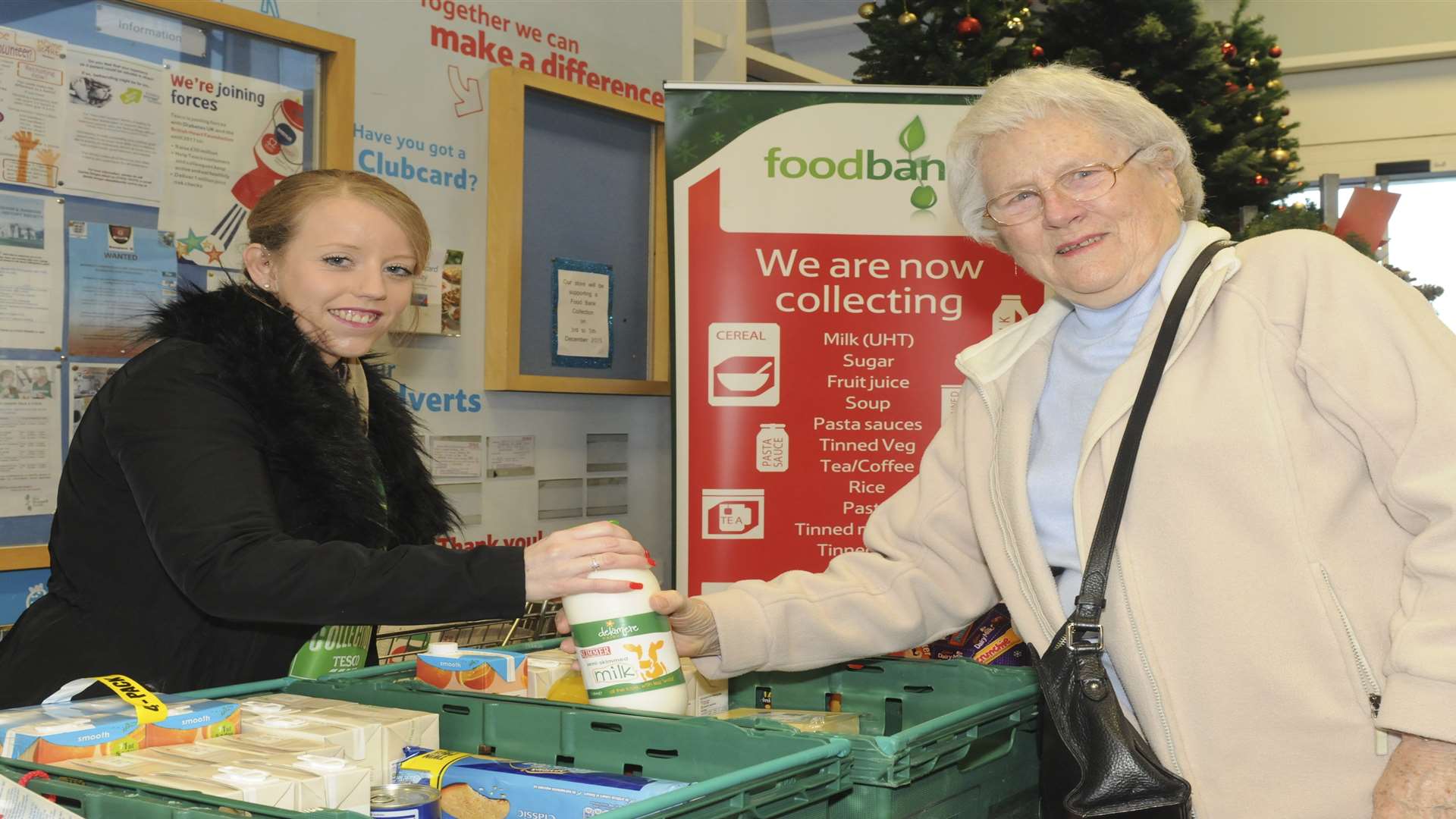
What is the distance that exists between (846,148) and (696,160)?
455 millimetres

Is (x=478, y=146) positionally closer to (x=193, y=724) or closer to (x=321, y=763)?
(x=193, y=724)

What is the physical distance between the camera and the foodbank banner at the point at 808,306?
384cm

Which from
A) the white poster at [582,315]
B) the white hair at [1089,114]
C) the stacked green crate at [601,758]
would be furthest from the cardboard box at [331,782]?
the white poster at [582,315]

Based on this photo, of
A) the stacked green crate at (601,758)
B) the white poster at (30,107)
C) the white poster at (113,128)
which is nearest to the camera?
the stacked green crate at (601,758)

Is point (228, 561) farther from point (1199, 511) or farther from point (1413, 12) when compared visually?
point (1413, 12)

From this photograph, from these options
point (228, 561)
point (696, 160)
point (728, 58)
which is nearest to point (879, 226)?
point (696, 160)

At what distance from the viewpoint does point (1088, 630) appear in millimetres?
1497

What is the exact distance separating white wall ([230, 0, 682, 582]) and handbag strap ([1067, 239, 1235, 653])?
103 inches

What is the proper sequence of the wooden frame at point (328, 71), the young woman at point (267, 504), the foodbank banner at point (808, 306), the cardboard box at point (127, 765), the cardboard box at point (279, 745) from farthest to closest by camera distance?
the foodbank banner at point (808, 306) < the wooden frame at point (328, 71) < the young woman at point (267, 504) < the cardboard box at point (279, 745) < the cardboard box at point (127, 765)

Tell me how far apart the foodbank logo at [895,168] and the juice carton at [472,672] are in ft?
8.22

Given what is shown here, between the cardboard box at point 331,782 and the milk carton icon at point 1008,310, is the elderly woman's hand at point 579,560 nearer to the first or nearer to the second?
the cardboard box at point 331,782

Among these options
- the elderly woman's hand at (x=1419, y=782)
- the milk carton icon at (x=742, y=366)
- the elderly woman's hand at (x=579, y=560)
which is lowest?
the elderly woman's hand at (x=1419, y=782)

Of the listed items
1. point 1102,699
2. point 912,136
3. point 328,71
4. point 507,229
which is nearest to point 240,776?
point 1102,699

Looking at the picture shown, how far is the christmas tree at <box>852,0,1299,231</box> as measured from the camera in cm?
463
